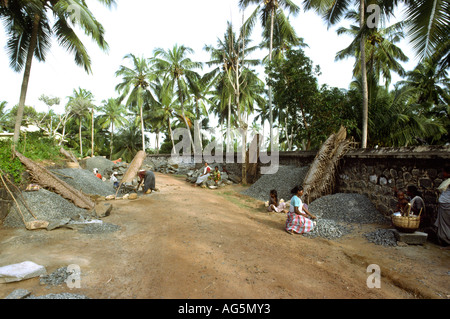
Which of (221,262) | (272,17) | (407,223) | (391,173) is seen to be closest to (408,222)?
(407,223)

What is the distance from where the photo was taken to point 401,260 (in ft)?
14.4

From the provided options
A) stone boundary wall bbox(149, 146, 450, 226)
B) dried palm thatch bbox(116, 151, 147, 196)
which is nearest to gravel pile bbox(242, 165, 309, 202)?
stone boundary wall bbox(149, 146, 450, 226)

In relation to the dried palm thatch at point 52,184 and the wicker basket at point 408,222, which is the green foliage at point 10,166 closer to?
the dried palm thatch at point 52,184

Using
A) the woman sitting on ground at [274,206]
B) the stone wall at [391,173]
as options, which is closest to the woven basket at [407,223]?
the stone wall at [391,173]

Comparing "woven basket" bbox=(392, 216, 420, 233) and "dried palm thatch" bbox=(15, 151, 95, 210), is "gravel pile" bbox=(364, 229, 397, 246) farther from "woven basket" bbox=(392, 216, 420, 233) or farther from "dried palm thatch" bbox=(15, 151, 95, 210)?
"dried palm thatch" bbox=(15, 151, 95, 210)

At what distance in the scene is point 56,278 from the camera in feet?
11.4

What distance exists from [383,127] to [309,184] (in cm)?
944

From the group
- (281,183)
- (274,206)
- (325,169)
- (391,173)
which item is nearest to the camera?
(391,173)

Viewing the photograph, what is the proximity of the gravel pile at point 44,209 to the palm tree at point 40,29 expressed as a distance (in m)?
2.62

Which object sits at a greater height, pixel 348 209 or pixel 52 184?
pixel 52 184

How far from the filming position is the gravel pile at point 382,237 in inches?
203

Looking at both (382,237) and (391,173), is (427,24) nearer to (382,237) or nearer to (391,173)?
(391,173)

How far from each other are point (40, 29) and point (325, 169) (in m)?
12.9
